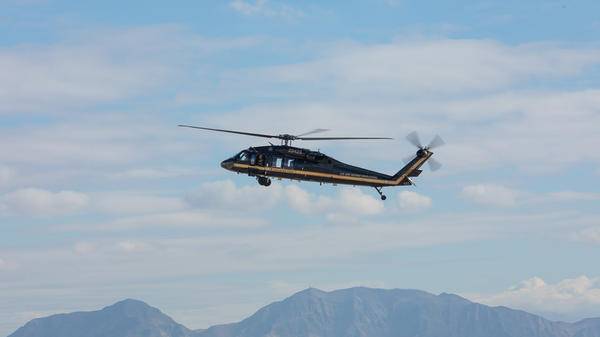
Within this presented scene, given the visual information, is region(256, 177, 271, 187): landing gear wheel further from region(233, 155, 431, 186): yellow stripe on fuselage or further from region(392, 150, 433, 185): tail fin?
region(392, 150, 433, 185): tail fin

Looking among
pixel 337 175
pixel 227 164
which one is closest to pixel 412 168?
pixel 337 175

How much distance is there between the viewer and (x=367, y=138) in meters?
123

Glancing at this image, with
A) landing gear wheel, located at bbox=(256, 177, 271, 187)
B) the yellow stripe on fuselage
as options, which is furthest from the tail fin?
landing gear wheel, located at bbox=(256, 177, 271, 187)

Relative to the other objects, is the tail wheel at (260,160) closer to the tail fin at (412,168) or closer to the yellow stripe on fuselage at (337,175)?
the yellow stripe on fuselage at (337,175)

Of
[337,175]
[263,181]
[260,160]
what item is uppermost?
[260,160]

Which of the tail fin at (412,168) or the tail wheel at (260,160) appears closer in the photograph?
the tail wheel at (260,160)

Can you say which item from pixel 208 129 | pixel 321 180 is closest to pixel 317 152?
pixel 321 180

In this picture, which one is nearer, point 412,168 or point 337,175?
point 337,175

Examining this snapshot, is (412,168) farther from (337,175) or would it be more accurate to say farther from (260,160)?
(260,160)

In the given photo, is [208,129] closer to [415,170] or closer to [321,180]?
[321,180]

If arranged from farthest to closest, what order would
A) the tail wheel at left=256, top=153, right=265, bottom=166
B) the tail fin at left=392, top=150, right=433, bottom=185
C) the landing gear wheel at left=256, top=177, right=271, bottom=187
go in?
the tail fin at left=392, top=150, right=433, bottom=185 < the tail wheel at left=256, top=153, right=265, bottom=166 < the landing gear wheel at left=256, top=177, right=271, bottom=187

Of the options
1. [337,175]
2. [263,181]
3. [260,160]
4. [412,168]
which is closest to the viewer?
[263,181]

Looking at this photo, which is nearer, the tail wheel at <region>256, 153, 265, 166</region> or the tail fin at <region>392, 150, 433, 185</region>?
the tail wheel at <region>256, 153, 265, 166</region>

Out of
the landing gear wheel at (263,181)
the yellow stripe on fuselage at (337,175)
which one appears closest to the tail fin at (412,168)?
the yellow stripe on fuselage at (337,175)
